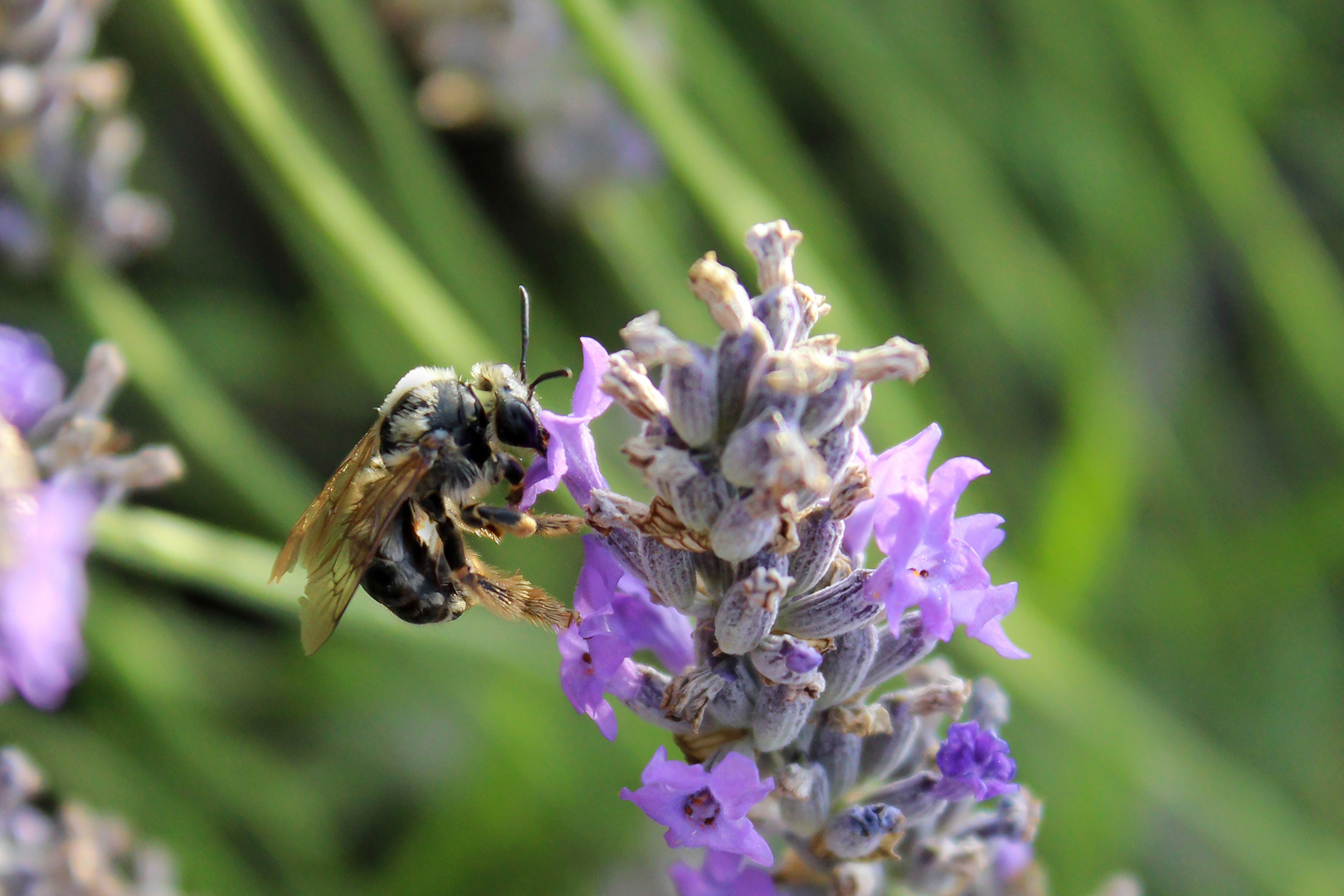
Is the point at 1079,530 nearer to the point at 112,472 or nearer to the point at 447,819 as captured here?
the point at 447,819

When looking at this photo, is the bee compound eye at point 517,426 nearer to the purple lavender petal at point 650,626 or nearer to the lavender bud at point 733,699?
the purple lavender petal at point 650,626

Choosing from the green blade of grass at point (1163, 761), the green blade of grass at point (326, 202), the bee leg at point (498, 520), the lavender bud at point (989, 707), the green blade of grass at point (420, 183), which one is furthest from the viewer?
the green blade of grass at point (420, 183)

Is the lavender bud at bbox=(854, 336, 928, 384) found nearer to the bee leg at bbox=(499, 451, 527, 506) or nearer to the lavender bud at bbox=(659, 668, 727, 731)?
the lavender bud at bbox=(659, 668, 727, 731)

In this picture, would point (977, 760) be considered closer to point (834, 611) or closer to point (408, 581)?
point (834, 611)

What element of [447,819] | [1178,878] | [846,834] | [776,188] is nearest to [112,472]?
[846,834]

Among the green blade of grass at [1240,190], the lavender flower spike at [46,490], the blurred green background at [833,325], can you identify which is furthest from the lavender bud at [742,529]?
the green blade of grass at [1240,190]

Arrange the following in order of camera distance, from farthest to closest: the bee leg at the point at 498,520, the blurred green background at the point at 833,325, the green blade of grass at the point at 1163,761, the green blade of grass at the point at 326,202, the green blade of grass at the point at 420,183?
the green blade of grass at the point at 420,183, the blurred green background at the point at 833,325, the green blade of grass at the point at 1163,761, the green blade of grass at the point at 326,202, the bee leg at the point at 498,520

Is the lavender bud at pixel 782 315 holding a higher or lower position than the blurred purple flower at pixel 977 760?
higher
